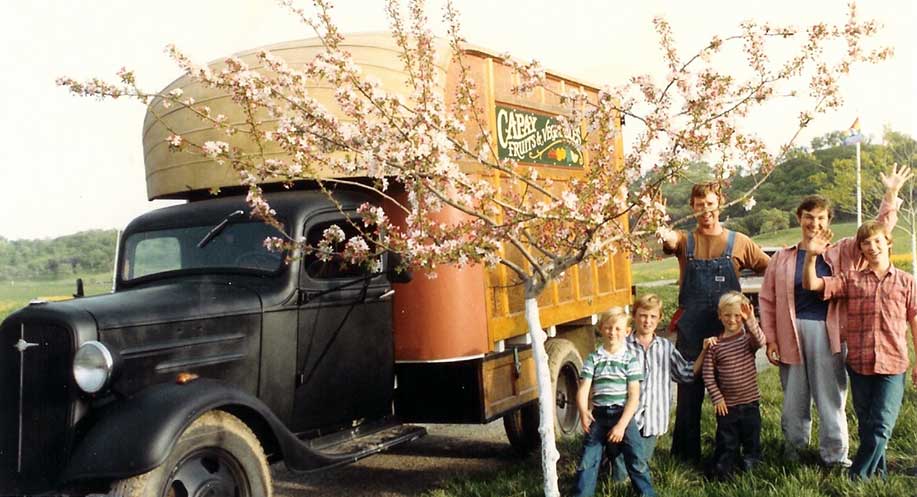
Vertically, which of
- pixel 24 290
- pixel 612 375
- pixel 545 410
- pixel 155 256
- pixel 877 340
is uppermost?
pixel 155 256

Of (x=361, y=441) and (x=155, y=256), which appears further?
(x=155, y=256)

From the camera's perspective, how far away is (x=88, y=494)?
383cm

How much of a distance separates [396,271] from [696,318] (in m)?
2.10

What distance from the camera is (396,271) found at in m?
4.87

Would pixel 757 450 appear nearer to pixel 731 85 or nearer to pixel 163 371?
pixel 731 85

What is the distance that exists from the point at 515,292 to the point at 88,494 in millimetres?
3320

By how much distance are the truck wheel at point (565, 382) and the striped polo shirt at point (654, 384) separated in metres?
1.55

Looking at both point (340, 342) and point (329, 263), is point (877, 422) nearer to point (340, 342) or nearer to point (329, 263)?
point (340, 342)

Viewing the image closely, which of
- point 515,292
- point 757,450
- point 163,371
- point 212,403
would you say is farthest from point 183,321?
point 757,450

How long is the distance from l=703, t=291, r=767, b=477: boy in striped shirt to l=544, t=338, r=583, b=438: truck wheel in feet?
5.56

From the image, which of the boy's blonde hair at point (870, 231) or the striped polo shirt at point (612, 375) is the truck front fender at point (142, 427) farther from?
the boy's blonde hair at point (870, 231)

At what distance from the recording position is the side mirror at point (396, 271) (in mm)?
4840

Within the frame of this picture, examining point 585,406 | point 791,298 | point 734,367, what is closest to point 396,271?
point 585,406

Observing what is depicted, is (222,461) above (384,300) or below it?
below
